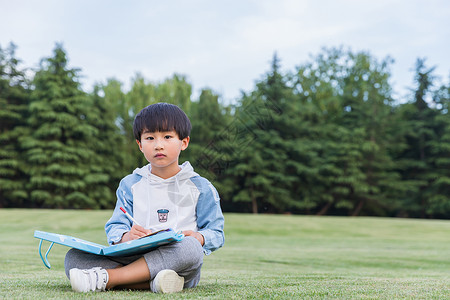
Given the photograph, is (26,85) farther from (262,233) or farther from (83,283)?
(83,283)

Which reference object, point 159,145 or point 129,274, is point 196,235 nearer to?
point 129,274

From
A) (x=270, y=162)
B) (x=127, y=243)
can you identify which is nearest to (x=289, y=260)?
(x=127, y=243)

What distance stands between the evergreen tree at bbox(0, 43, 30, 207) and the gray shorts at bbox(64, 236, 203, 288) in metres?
26.1

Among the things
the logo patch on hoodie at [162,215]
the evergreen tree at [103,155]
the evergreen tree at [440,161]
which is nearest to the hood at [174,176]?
the logo patch on hoodie at [162,215]

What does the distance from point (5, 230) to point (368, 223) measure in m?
11.8

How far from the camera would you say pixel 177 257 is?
2.70 m

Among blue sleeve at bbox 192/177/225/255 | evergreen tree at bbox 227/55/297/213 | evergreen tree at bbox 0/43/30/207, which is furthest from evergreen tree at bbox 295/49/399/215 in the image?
blue sleeve at bbox 192/177/225/255

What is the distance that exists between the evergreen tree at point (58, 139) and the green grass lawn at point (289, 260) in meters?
11.0

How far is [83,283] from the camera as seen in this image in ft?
8.29

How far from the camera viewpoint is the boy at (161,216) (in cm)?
269

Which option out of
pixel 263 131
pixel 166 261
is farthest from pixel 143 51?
pixel 166 261

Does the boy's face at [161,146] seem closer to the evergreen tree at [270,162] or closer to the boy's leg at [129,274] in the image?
the boy's leg at [129,274]

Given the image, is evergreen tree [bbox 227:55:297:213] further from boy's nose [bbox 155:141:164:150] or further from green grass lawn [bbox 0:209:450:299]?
boy's nose [bbox 155:141:164:150]

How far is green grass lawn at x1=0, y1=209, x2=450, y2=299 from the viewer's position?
267cm
